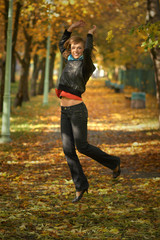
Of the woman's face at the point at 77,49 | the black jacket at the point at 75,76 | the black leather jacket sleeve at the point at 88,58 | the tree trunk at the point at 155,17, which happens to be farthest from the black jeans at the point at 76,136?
the tree trunk at the point at 155,17

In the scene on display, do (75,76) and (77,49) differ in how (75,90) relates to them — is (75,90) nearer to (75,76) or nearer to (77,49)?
(75,76)

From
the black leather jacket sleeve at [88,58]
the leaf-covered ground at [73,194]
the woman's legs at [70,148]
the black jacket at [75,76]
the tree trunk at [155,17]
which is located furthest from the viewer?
the tree trunk at [155,17]

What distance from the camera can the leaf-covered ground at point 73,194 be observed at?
15.1 ft

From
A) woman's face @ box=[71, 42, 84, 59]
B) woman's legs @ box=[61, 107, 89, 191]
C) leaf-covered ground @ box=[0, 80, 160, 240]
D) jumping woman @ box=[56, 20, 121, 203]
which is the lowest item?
leaf-covered ground @ box=[0, 80, 160, 240]

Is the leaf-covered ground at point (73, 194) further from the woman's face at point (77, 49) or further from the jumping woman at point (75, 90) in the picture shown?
the woman's face at point (77, 49)

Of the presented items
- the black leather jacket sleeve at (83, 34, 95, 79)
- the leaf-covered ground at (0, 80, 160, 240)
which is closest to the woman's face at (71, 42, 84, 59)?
the black leather jacket sleeve at (83, 34, 95, 79)

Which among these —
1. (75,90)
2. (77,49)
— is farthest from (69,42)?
(75,90)

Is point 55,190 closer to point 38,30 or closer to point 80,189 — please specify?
point 80,189

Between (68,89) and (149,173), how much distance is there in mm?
3165

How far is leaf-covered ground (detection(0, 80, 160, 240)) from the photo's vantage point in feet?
15.1

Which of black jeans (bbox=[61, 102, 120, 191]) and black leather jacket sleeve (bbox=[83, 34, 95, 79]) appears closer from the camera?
black leather jacket sleeve (bbox=[83, 34, 95, 79])

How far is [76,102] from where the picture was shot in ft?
17.5

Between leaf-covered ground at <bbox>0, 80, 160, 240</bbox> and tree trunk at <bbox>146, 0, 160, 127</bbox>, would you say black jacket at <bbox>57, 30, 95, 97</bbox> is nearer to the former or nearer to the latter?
leaf-covered ground at <bbox>0, 80, 160, 240</bbox>

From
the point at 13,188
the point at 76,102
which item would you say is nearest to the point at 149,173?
the point at 13,188
